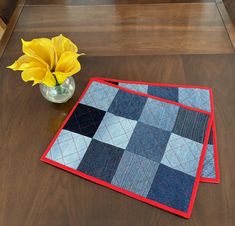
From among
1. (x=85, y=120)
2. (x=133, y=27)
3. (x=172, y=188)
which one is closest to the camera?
(x=172, y=188)

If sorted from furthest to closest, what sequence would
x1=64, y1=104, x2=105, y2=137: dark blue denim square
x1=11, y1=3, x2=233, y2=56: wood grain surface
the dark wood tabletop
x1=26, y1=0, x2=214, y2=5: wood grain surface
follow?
x1=26, y1=0, x2=214, y2=5: wood grain surface
x1=11, y1=3, x2=233, y2=56: wood grain surface
x1=64, y1=104, x2=105, y2=137: dark blue denim square
the dark wood tabletop

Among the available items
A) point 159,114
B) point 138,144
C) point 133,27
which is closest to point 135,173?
point 138,144

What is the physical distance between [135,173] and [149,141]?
3.5 inches

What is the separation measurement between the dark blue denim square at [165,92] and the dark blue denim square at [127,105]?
35mm

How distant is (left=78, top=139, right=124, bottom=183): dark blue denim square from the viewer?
592mm

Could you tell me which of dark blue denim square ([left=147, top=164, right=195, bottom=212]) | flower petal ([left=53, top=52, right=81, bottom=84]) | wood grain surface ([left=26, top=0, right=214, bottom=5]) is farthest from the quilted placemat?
wood grain surface ([left=26, top=0, right=214, bottom=5])

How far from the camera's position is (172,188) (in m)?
0.56

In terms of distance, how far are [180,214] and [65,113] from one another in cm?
38

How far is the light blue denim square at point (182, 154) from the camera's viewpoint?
594mm

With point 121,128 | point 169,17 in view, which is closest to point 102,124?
point 121,128

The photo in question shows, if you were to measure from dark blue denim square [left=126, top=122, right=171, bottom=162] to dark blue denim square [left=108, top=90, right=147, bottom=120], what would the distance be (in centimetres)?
4

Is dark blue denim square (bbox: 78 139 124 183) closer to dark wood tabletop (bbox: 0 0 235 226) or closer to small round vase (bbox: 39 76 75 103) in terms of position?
dark wood tabletop (bbox: 0 0 235 226)

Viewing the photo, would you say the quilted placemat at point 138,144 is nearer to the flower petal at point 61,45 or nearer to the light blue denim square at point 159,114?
the light blue denim square at point 159,114

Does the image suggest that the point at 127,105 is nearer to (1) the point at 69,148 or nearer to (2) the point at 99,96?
(2) the point at 99,96
